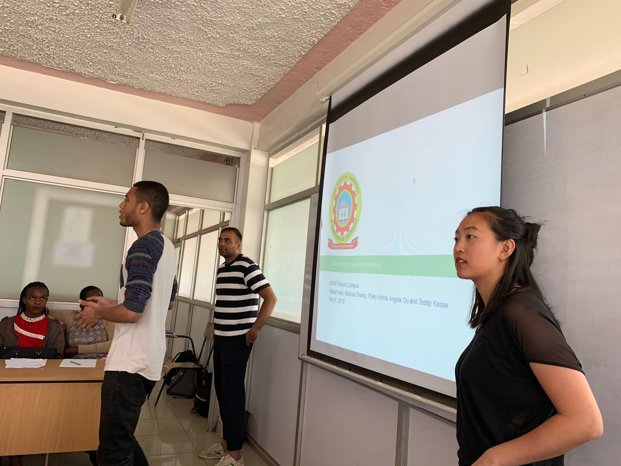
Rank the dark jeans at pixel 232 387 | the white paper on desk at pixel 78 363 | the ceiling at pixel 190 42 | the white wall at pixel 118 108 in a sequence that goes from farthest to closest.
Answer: the white wall at pixel 118 108 < the dark jeans at pixel 232 387 < the white paper on desk at pixel 78 363 < the ceiling at pixel 190 42

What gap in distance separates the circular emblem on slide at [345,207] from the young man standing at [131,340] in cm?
99

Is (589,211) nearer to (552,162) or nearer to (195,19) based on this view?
(552,162)

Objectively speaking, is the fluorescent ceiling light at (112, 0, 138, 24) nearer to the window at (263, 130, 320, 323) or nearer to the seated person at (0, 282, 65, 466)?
the window at (263, 130, 320, 323)

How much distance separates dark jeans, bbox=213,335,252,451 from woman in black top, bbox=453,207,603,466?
2227mm

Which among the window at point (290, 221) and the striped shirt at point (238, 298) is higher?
the window at point (290, 221)

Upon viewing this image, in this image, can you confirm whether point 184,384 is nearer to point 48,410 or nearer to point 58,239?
point 58,239

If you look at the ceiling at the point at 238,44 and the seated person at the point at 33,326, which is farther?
the seated person at the point at 33,326

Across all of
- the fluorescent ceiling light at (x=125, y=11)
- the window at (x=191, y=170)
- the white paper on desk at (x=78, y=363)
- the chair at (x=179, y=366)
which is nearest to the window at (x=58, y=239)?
the window at (x=191, y=170)

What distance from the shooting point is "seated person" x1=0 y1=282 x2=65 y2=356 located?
322 centimetres

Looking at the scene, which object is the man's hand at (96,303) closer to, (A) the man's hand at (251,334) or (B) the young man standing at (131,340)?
(B) the young man standing at (131,340)

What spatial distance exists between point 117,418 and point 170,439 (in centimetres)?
195

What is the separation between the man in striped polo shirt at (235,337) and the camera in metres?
3.11

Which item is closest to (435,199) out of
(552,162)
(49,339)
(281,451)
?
(552,162)

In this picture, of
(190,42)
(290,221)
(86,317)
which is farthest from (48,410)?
(190,42)
